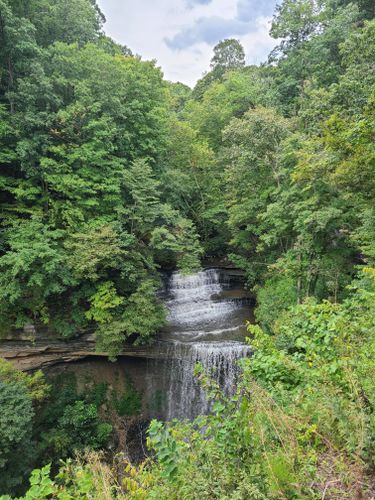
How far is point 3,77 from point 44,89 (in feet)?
6.21

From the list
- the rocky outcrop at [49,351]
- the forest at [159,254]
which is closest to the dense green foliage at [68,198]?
the forest at [159,254]

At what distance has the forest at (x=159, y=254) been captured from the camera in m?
2.56

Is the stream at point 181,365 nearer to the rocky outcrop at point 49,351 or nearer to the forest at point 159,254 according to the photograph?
the rocky outcrop at point 49,351

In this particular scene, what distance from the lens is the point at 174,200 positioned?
15.7 metres

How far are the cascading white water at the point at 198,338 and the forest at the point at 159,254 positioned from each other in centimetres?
109

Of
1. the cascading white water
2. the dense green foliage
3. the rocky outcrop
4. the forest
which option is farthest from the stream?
the dense green foliage

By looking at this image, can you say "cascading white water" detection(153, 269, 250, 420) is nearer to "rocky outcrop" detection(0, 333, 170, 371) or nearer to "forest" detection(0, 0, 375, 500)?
"rocky outcrop" detection(0, 333, 170, 371)

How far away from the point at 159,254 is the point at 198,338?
564 centimetres

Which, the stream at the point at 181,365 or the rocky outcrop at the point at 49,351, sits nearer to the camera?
the stream at the point at 181,365

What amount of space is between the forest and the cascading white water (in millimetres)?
1086

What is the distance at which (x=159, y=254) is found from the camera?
50.3 ft

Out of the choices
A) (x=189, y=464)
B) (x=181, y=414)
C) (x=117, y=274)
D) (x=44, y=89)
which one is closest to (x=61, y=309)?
(x=117, y=274)

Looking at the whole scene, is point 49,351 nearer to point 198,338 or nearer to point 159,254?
point 198,338

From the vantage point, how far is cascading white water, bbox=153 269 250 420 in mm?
9508
